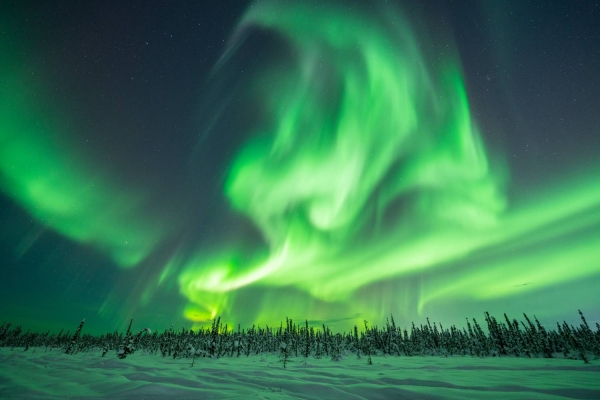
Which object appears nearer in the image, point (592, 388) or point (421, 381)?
point (592, 388)

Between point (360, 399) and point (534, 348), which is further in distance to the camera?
point (534, 348)

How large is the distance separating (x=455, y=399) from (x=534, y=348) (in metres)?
93.6

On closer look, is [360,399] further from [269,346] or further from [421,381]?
[269,346]

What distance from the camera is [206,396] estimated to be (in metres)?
10.9

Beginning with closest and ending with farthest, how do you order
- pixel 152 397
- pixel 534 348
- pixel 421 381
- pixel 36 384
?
pixel 152 397 < pixel 36 384 < pixel 421 381 < pixel 534 348

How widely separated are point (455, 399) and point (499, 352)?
9294 cm

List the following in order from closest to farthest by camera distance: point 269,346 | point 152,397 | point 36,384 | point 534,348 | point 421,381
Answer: point 152,397 < point 36,384 < point 421,381 < point 534,348 < point 269,346

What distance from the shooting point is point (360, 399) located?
37.4ft

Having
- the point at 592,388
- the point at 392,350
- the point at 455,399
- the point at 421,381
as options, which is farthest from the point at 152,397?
the point at 392,350

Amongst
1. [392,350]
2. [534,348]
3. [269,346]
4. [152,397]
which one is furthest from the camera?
[269,346]

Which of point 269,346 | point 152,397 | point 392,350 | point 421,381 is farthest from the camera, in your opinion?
point 269,346

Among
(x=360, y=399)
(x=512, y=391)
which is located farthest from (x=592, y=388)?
(x=360, y=399)

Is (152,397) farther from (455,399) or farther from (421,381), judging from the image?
(421,381)

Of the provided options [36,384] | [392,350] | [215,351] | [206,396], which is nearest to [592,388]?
[206,396]
